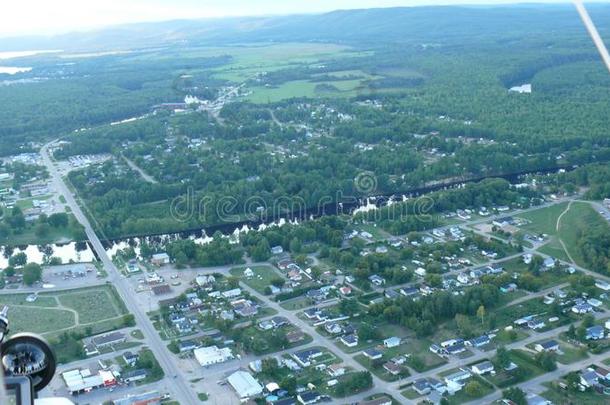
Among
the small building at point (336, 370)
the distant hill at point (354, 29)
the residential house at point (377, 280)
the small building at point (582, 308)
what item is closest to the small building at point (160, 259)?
the residential house at point (377, 280)

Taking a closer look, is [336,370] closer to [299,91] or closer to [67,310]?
[67,310]

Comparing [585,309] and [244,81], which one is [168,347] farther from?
[244,81]

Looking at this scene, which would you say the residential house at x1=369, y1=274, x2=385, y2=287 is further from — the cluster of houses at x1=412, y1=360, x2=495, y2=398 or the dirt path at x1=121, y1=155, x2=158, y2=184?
the dirt path at x1=121, y1=155, x2=158, y2=184

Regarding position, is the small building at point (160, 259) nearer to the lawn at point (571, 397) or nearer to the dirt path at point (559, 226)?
the lawn at point (571, 397)

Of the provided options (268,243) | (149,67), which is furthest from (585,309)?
(149,67)

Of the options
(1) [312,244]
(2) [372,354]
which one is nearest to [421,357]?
(2) [372,354]

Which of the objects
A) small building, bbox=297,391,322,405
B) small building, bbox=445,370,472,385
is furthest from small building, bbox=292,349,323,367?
small building, bbox=445,370,472,385

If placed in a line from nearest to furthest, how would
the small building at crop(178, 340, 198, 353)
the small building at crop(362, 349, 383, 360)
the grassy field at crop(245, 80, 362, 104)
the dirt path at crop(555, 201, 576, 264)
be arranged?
the small building at crop(362, 349, 383, 360) < the small building at crop(178, 340, 198, 353) < the dirt path at crop(555, 201, 576, 264) < the grassy field at crop(245, 80, 362, 104)
